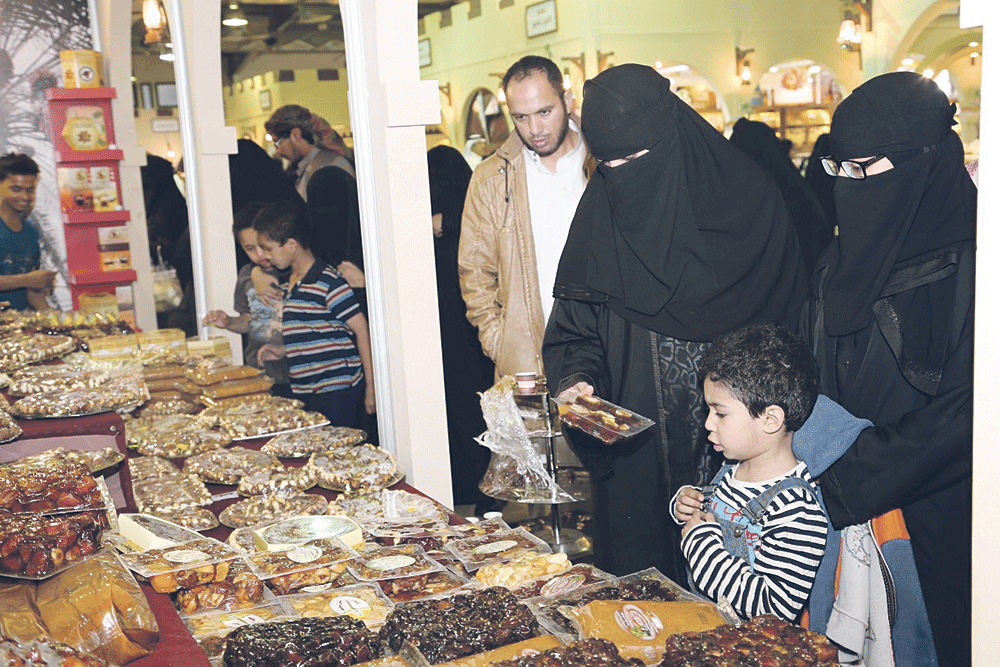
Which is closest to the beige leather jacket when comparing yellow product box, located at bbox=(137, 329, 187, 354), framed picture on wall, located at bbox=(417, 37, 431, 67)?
yellow product box, located at bbox=(137, 329, 187, 354)

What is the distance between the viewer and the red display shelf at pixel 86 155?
19.9 ft

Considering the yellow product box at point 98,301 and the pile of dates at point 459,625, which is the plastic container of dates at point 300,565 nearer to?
the pile of dates at point 459,625

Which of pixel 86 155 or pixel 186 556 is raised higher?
pixel 86 155

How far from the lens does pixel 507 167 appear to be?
3.28m

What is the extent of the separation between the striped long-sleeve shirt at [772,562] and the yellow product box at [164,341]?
8.36 feet

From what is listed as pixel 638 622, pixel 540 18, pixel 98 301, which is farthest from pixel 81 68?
pixel 540 18

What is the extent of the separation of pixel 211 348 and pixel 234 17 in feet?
31.4

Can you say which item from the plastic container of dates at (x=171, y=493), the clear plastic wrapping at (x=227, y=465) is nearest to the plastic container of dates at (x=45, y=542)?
the plastic container of dates at (x=171, y=493)

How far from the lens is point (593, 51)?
10.3 m

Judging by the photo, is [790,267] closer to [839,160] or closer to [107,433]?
[839,160]

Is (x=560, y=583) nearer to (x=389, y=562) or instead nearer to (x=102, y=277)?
(x=389, y=562)

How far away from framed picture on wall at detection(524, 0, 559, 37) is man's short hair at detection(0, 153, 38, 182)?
267 inches

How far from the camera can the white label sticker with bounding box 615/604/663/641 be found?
1.33m

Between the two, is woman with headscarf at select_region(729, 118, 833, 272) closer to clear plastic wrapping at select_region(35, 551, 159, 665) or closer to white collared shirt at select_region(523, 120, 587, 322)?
white collared shirt at select_region(523, 120, 587, 322)
